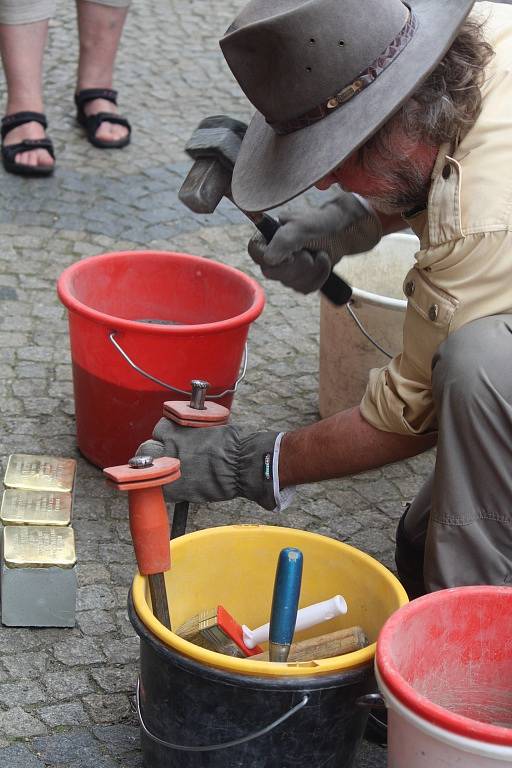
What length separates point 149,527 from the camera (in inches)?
72.2

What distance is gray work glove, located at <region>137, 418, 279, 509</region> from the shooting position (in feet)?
7.27

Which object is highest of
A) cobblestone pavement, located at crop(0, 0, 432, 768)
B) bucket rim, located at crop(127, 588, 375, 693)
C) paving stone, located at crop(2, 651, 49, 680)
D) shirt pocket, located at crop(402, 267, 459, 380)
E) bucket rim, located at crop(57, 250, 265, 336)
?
shirt pocket, located at crop(402, 267, 459, 380)

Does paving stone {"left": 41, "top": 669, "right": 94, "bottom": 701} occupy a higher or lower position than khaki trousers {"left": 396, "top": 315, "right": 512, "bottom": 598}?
lower

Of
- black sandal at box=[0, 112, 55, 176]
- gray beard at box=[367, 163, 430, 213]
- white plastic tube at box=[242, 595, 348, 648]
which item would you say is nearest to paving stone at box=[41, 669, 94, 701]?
white plastic tube at box=[242, 595, 348, 648]

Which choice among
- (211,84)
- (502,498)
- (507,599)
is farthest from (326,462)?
(211,84)

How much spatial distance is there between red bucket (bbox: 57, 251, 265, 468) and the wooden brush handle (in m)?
0.81

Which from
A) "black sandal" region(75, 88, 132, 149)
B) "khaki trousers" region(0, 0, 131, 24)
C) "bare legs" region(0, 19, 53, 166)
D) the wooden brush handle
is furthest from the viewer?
"black sandal" region(75, 88, 132, 149)

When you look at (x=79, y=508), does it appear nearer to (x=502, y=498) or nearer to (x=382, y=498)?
(x=382, y=498)

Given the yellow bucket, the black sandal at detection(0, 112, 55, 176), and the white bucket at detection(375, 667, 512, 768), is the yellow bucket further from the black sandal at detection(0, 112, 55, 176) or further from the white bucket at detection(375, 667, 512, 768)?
the black sandal at detection(0, 112, 55, 176)

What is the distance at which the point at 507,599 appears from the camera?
1719 mm

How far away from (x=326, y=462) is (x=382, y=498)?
732mm

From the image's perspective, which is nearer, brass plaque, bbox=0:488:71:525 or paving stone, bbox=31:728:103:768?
paving stone, bbox=31:728:103:768

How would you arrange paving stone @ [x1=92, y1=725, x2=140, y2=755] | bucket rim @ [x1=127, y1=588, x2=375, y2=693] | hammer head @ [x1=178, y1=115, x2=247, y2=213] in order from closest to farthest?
1. bucket rim @ [x1=127, y1=588, x2=375, y2=693]
2. paving stone @ [x1=92, y1=725, x2=140, y2=755]
3. hammer head @ [x1=178, y1=115, x2=247, y2=213]

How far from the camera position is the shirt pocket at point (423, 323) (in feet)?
6.39
